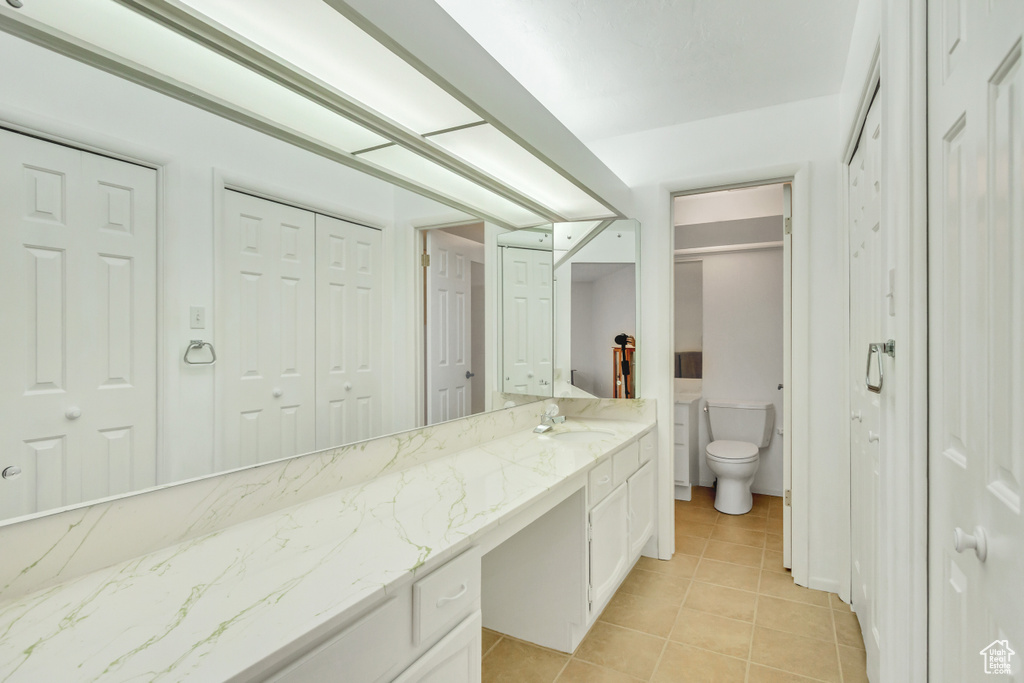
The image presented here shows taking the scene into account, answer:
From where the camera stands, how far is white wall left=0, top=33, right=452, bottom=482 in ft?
2.87

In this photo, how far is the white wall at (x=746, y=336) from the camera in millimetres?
3781

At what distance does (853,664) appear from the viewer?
6.08 ft

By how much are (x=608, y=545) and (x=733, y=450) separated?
5.93 feet

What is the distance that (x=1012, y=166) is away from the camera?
0.67 m

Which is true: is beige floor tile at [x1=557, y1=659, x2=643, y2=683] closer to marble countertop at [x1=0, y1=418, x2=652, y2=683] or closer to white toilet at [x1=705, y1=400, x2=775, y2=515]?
marble countertop at [x1=0, y1=418, x2=652, y2=683]

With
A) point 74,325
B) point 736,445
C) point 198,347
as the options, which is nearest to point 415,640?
point 198,347

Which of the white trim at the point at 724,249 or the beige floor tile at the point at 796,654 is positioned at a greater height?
the white trim at the point at 724,249

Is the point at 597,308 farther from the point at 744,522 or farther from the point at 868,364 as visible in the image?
A: the point at 744,522

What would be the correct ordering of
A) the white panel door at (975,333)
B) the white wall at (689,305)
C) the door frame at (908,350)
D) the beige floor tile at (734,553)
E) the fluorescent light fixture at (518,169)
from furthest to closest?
1. the white wall at (689,305)
2. the beige floor tile at (734,553)
3. the fluorescent light fixture at (518,169)
4. the door frame at (908,350)
5. the white panel door at (975,333)

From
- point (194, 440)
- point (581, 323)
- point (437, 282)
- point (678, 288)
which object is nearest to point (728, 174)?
point (581, 323)

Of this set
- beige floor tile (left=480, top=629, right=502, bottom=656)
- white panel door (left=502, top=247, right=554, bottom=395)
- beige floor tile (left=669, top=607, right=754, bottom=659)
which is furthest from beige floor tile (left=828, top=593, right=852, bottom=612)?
white panel door (left=502, top=247, right=554, bottom=395)

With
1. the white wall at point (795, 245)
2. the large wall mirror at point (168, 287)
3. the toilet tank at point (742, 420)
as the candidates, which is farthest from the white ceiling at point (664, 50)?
the toilet tank at point (742, 420)

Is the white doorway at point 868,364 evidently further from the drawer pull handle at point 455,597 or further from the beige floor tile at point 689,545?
the drawer pull handle at point 455,597

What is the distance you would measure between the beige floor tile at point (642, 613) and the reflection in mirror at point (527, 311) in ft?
3.56
